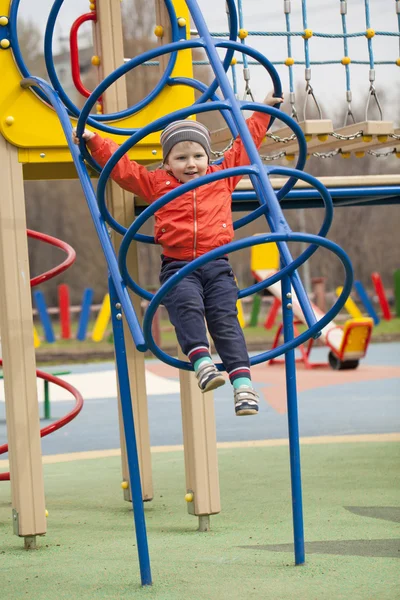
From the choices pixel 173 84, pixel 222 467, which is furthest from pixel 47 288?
pixel 173 84

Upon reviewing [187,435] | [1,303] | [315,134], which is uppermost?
[315,134]

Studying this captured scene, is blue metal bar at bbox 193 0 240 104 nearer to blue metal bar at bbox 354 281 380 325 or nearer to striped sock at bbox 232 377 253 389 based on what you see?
striped sock at bbox 232 377 253 389

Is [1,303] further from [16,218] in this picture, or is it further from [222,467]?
[222,467]

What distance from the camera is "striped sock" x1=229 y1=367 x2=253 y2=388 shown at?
3713 millimetres

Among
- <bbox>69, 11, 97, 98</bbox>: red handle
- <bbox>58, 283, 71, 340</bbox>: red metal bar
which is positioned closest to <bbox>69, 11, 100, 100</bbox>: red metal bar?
<bbox>69, 11, 97, 98</bbox>: red handle

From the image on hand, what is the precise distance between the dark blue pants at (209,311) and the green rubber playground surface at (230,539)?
928mm

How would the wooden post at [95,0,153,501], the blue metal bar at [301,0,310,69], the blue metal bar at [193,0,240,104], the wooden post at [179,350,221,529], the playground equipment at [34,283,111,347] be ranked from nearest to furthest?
1. the blue metal bar at [193,0,240,104]
2. the wooden post at [179,350,221,529]
3. the wooden post at [95,0,153,501]
4. the blue metal bar at [301,0,310,69]
5. the playground equipment at [34,283,111,347]

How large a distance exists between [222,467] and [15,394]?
8.85 feet

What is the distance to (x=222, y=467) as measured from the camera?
715cm

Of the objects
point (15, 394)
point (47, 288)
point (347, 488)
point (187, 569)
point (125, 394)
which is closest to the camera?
point (125, 394)

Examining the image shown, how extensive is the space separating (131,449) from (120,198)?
6.02ft

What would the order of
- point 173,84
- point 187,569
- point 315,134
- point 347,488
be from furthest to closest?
1. point 347,488
2. point 315,134
3. point 173,84
4. point 187,569

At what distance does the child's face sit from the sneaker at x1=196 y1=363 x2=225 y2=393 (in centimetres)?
92

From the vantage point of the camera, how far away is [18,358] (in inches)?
190
